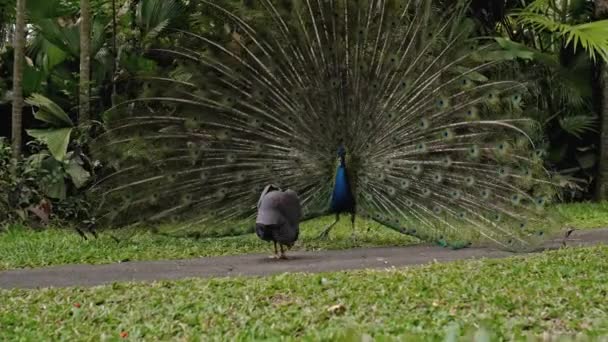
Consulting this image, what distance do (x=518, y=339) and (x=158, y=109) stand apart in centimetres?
541

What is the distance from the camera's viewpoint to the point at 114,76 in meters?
12.3

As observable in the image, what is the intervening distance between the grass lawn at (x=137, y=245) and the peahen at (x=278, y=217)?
0.83m

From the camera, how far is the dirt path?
22.8 ft

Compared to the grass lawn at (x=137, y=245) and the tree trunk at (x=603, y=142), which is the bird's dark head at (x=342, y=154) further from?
the tree trunk at (x=603, y=142)

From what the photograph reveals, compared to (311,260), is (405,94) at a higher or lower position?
higher

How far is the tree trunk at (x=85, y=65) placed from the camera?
11.3 meters

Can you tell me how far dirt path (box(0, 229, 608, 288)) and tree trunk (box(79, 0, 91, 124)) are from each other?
4394 mm

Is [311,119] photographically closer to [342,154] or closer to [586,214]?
[342,154]

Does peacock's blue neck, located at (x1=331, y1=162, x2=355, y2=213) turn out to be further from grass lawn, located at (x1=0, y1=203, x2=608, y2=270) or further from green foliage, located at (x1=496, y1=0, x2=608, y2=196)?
green foliage, located at (x1=496, y1=0, x2=608, y2=196)

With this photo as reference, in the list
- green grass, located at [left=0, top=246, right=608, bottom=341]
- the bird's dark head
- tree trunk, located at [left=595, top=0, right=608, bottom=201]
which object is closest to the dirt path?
green grass, located at [left=0, top=246, right=608, bottom=341]

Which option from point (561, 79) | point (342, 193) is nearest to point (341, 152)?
point (342, 193)

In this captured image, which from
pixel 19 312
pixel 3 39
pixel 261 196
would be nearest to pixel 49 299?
pixel 19 312

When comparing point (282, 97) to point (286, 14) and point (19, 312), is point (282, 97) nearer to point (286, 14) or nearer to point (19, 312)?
point (286, 14)

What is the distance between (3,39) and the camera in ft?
48.8
